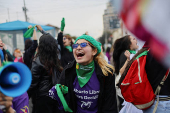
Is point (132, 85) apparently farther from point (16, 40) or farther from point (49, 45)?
point (16, 40)

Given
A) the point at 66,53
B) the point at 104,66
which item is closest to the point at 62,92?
the point at 104,66

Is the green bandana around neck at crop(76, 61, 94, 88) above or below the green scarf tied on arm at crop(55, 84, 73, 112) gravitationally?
above

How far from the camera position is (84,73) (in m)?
2.05

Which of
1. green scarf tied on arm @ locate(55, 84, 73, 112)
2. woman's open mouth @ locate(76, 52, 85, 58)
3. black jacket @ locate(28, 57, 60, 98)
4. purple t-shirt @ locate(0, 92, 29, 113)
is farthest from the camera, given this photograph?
black jacket @ locate(28, 57, 60, 98)

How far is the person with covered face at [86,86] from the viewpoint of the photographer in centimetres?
195

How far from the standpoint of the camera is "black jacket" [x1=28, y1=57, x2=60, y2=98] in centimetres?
251

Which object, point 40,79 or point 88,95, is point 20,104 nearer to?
point 88,95

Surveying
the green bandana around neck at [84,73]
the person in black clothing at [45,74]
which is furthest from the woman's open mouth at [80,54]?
the person in black clothing at [45,74]

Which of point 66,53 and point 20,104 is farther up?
point 66,53

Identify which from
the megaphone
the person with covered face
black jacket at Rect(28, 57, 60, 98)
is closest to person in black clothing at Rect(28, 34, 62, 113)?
black jacket at Rect(28, 57, 60, 98)

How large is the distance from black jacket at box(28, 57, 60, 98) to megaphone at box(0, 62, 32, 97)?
167cm

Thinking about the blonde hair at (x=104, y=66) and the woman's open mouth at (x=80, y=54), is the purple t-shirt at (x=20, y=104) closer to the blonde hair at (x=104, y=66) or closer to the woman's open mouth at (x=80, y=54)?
the woman's open mouth at (x=80, y=54)

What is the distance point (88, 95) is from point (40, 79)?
3.41 ft

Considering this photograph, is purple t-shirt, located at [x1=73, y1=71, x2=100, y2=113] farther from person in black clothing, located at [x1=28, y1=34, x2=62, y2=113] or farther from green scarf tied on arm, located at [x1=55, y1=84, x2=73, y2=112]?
person in black clothing, located at [x1=28, y1=34, x2=62, y2=113]
